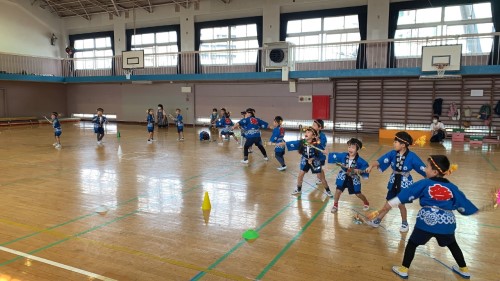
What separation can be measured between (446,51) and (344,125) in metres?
6.83

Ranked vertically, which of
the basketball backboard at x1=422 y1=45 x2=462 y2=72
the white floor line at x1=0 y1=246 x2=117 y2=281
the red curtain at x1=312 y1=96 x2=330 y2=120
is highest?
the basketball backboard at x1=422 y1=45 x2=462 y2=72

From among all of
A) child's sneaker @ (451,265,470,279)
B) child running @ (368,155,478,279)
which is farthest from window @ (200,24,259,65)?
child's sneaker @ (451,265,470,279)

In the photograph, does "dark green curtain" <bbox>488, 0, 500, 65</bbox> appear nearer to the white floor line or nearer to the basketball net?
the basketball net

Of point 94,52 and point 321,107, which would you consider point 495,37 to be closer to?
point 321,107

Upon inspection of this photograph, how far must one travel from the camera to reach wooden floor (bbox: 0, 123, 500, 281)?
164 inches

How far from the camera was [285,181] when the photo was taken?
28.3ft

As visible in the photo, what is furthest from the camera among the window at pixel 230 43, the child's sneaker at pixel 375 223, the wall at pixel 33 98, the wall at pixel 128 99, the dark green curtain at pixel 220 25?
the wall at pixel 33 98

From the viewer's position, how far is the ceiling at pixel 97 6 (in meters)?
24.1

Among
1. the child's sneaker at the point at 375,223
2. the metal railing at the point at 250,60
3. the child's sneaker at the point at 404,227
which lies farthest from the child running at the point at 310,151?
the metal railing at the point at 250,60

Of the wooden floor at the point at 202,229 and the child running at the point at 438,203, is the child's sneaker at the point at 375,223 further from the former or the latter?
the child running at the point at 438,203

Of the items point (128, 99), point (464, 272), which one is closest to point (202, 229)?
point (464, 272)

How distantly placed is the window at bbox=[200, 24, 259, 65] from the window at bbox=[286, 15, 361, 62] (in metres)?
2.39

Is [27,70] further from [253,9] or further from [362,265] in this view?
[362,265]

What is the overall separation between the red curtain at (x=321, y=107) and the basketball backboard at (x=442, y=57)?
606 centimetres
